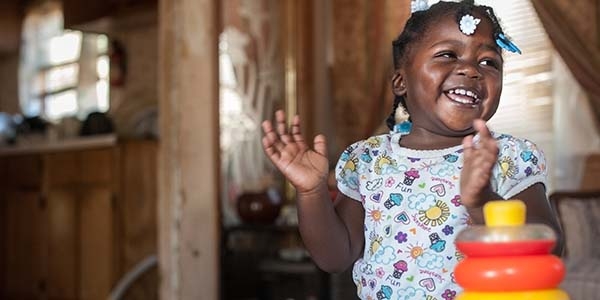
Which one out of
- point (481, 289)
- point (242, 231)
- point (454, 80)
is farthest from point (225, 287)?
point (481, 289)

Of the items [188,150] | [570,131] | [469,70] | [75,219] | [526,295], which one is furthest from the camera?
[75,219]

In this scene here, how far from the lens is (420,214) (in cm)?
126

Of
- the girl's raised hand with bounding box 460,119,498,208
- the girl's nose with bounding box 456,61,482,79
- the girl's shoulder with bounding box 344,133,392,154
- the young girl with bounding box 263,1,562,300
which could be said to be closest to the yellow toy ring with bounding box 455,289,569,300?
the girl's raised hand with bounding box 460,119,498,208

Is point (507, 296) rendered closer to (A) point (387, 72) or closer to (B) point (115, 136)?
(A) point (387, 72)

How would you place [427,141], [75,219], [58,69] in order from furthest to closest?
1. [58,69]
2. [75,219]
3. [427,141]

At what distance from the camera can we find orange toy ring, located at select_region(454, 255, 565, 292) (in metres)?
0.79

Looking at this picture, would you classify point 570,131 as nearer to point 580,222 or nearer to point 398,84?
point 580,222

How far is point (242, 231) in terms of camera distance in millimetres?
4434


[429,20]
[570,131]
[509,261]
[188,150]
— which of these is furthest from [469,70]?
[570,131]

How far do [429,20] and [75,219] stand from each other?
4.52m

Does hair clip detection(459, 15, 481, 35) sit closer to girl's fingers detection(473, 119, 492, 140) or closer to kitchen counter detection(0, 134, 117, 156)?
girl's fingers detection(473, 119, 492, 140)

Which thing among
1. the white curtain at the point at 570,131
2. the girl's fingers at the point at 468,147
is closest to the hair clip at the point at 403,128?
the girl's fingers at the point at 468,147

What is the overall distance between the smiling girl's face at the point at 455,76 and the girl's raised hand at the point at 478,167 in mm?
242

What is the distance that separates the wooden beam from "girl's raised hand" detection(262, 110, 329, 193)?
162 centimetres
